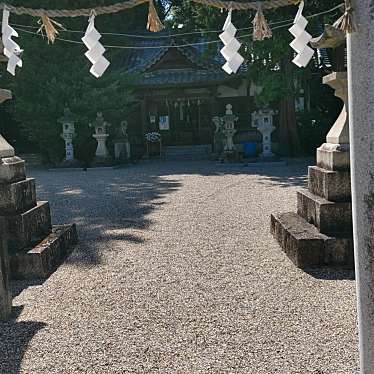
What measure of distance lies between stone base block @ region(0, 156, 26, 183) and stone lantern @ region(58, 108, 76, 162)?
1105 cm

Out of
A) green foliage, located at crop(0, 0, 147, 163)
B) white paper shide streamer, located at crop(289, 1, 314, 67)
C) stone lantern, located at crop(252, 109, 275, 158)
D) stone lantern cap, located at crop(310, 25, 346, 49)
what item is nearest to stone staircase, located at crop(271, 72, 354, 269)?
stone lantern cap, located at crop(310, 25, 346, 49)

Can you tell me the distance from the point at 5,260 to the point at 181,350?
150 centimetres

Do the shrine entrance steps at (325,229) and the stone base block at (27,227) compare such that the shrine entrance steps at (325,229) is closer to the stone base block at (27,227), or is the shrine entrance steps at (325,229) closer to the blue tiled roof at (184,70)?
the stone base block at (27,227)

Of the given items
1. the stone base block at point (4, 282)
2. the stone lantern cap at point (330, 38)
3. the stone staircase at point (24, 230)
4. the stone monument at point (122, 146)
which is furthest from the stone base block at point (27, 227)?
the stone monument at point (122, 146)

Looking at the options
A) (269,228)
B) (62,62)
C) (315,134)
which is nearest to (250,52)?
(315,134)

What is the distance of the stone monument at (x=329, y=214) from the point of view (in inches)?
161

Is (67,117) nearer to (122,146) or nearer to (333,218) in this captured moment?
(122,146)

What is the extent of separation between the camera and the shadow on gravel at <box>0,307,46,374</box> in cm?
260

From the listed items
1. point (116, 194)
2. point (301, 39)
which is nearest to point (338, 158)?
point (301, 39)

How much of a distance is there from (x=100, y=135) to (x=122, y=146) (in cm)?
124

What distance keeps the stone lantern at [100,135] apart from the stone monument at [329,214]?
38.5ft

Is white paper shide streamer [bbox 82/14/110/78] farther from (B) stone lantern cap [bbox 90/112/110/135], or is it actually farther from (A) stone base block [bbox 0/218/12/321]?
(B) stone lantern cap [bbox 90/112/110/135]

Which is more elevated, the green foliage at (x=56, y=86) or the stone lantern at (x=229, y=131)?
the green foliage at (x=56, y=86)

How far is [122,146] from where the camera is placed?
656 inches
